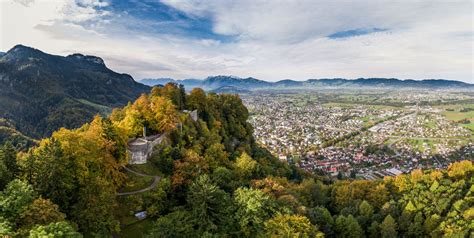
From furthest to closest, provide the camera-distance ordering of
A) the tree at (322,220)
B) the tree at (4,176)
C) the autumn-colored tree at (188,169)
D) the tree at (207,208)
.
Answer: the tree at (322,220) → the autumn-colored tree at (188,169) → the tree at (207,208) → the tree at (4,176)

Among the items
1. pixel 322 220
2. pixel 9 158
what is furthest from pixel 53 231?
pixel 322 220

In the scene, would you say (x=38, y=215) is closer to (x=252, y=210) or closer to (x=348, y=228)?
(x=252, y=210)

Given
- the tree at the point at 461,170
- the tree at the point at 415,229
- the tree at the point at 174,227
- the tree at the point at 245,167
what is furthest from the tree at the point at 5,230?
the tree at the point at 461,170

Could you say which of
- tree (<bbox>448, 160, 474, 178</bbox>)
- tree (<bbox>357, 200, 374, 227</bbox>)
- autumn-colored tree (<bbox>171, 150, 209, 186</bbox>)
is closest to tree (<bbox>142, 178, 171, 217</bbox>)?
autumn-colored tree (<bbox>171, 150, 209, 186</bbox>)

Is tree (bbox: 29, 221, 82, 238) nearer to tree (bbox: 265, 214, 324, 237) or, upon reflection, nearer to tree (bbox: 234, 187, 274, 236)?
tree (bbox: 234, 187, 274, 236)

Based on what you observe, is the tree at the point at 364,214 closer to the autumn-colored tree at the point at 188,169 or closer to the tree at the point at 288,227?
the tree at the point at 288,227

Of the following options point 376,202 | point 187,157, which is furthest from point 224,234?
point 376,202
